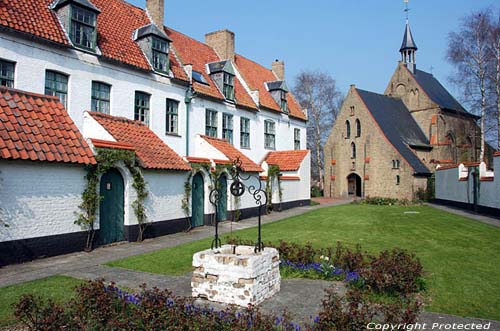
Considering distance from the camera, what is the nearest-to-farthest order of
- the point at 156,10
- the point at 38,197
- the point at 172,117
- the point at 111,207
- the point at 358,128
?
the point at 38,197
the point at 111,207
the point at 172,117
the point at 156,10
the point at 358,128

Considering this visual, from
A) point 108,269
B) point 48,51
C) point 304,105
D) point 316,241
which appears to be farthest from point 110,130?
point 304,105

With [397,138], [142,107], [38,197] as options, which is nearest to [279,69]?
[397,138]

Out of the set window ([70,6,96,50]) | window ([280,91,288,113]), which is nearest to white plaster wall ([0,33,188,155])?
window ([70,6,96,50])

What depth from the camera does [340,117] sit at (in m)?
42.1

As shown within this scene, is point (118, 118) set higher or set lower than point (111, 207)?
higher

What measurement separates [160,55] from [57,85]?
588 cm

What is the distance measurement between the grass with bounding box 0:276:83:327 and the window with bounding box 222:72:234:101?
651 inches

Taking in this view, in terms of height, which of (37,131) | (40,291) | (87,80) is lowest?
(40,291)

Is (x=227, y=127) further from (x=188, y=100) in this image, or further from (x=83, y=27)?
(x=83, y=27)

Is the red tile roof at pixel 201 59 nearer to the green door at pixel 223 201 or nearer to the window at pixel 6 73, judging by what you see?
the green door at pixel 223 201

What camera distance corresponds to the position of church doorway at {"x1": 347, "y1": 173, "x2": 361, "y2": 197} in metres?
41.1

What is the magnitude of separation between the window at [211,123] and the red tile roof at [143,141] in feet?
16.6

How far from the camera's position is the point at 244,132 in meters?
25.0

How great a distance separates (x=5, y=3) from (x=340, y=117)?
34.5m
